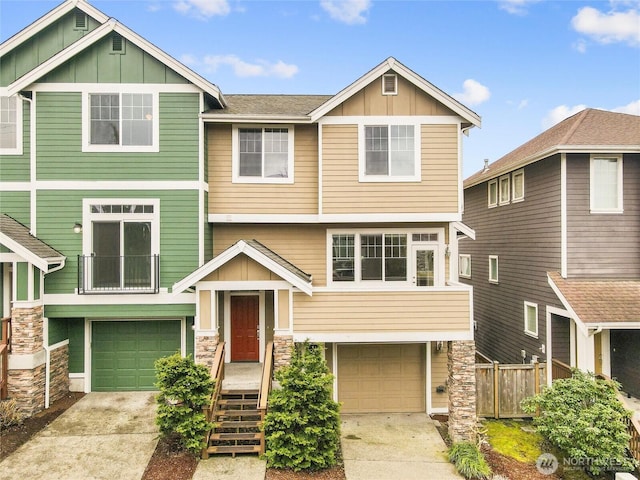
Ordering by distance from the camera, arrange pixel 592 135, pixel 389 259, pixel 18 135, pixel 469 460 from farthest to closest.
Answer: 1. pixel 592 135
2. pixel 389 259
3. pixel 18 135
4. pixel 469 460

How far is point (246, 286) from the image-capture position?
909 cm

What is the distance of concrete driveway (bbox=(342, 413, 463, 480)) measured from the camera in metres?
7.85

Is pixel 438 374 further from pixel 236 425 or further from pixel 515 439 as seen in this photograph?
pixel 236 425

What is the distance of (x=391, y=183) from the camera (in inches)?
412

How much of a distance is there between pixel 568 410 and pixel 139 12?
66.2 feet

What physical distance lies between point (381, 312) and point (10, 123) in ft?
37.3

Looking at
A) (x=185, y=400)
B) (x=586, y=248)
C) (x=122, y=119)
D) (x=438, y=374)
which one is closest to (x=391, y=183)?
(x=438, y=374)

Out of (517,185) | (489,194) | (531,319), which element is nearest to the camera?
(531,319)

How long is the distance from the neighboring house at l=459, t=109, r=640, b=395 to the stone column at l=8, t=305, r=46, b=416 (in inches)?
546

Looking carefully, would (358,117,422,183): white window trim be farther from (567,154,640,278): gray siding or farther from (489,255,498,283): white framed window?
(489,255,498,283): white framed window

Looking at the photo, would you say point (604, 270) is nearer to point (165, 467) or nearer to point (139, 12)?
point (165, 467)

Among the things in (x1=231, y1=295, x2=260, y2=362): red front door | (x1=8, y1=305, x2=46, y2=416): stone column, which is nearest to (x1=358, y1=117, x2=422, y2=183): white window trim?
(x1=231, y1=295, x2=260, y2=362): red front door

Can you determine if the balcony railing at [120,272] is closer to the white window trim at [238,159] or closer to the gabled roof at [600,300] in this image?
the white window trim at [238,159]

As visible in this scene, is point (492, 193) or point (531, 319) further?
point (492, 193)
